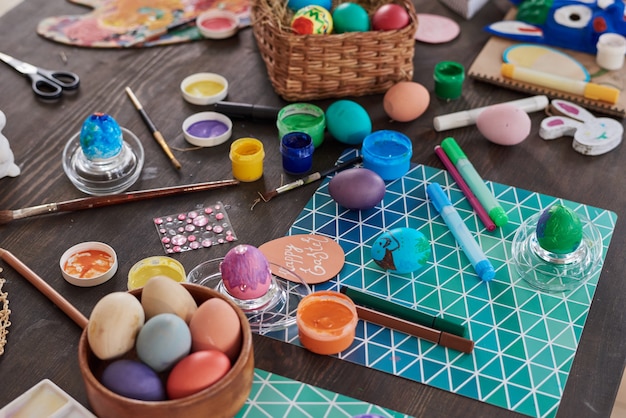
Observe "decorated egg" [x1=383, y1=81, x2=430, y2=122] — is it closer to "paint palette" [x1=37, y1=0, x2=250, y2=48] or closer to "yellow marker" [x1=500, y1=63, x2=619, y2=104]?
"yellow marker" [x1=500, y1=63, x2=619, y2=104]

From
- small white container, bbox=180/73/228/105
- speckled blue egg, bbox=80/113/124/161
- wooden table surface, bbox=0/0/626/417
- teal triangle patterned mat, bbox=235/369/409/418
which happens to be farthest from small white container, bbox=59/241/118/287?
small white container, bbox=180/73/228/105

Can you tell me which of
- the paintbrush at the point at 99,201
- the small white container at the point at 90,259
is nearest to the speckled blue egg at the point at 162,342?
the small white container at the point at 90,259

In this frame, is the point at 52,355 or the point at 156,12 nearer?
the point at 52,355

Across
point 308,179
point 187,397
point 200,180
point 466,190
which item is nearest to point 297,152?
point 308,179

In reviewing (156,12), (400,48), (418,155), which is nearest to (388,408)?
(418,155)

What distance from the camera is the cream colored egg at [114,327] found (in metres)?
0.79

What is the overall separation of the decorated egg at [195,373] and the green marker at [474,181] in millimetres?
500

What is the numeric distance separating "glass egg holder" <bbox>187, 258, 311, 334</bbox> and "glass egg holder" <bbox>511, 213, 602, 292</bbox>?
0.30 meters

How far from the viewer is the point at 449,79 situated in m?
1.33

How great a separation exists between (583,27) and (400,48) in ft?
1.26

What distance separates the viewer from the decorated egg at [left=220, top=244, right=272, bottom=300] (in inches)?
37.1

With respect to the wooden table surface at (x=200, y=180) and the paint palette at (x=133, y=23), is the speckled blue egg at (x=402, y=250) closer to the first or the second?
the wooden table surface at (x=200, y=180)

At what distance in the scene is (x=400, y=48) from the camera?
132 centimetres

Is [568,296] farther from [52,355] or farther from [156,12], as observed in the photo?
[156,12]
